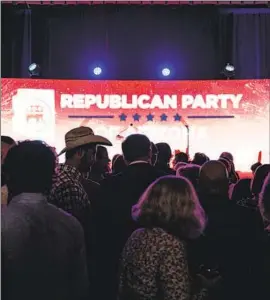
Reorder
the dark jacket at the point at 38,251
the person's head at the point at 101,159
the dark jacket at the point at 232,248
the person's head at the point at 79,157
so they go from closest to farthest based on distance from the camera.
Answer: the dark jacket at the point at 38,251 → the dark jacket at the point at 232,248 → the person's head at the point at 79,157 → the person's head at the point at 101,159

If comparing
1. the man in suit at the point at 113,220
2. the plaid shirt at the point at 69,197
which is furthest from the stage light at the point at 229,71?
the plaid shirt at the point at 69,197

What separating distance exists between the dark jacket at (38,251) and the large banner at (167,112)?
785 centimetres

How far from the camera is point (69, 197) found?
2646mm

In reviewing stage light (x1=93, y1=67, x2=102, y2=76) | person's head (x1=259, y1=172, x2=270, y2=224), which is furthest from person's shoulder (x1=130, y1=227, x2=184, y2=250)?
stage light (x1=93, y1=67, x2=102, y2=76)

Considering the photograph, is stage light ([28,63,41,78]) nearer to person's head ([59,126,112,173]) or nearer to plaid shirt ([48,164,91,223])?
person's head ([59,126,112,173])

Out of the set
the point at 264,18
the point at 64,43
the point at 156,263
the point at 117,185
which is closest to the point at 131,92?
the point at 64,43

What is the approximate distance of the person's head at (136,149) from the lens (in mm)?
3246

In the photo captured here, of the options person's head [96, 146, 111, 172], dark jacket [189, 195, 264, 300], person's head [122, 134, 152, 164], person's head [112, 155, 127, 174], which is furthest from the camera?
person's head [96, 146, 111, 172]

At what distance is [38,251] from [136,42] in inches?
356

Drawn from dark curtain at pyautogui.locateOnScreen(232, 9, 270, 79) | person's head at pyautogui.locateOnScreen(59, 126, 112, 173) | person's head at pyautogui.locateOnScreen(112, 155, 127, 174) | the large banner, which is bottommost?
person's head at pyautogui.locateOnScreen(112, 155, 127, 174)

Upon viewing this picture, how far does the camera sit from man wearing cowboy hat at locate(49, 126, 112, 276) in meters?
2.65

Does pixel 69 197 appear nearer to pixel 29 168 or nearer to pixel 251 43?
pixel 29 168

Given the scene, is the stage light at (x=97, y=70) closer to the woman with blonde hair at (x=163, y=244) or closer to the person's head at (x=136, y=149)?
the person's head at (x=136, y=149)

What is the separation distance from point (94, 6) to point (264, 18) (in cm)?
294
